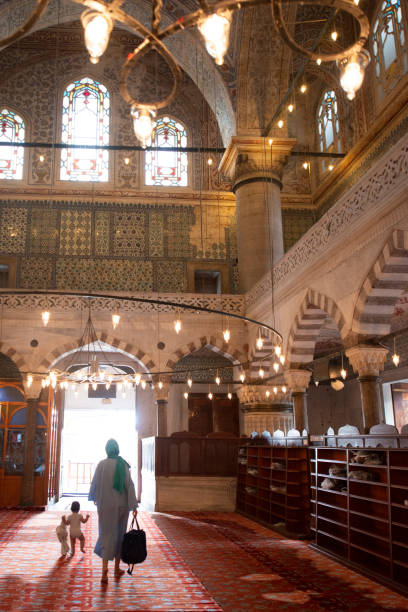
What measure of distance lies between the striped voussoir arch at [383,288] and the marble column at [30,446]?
7536 millimetres

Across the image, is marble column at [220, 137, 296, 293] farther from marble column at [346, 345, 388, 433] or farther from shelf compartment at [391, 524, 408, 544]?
shelf compartment at [391, 524, 408, 544]

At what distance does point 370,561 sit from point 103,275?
11.4m

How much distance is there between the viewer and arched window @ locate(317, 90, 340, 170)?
50.4 ft

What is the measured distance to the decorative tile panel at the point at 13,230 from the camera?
15511 millimetres

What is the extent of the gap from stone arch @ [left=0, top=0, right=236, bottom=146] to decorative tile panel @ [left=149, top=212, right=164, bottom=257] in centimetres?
291

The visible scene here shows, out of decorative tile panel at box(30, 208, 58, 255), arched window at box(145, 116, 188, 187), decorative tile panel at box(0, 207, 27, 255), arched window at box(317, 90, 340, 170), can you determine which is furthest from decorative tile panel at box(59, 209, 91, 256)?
arched window at box(317, 90, 340, 170)

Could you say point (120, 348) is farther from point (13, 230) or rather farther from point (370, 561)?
point (370, 561)

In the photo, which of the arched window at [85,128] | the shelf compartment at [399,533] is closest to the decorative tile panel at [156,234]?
the arched window at [85,128]

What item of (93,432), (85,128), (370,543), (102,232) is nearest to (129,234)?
(102,232)

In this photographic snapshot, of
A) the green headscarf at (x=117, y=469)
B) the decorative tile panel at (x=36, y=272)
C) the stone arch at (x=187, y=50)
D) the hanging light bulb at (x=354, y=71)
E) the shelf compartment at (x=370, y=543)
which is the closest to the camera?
the hanging light bulb at (x=354, y=71)

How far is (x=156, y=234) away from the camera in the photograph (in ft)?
53.1

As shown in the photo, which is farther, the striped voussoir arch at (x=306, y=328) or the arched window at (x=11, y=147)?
the arched window at (x=11, y=147)

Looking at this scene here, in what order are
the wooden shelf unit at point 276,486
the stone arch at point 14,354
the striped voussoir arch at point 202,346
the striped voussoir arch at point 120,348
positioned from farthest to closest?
the striped voussoir arch at point 202,346 < the striped voussoir arch at point 120,348 < the stone arch at point 14,354 < the wooden shelf unit at point 276,486

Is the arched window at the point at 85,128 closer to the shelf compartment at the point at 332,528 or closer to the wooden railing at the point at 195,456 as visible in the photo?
the wooden railing at the point at 195,456
